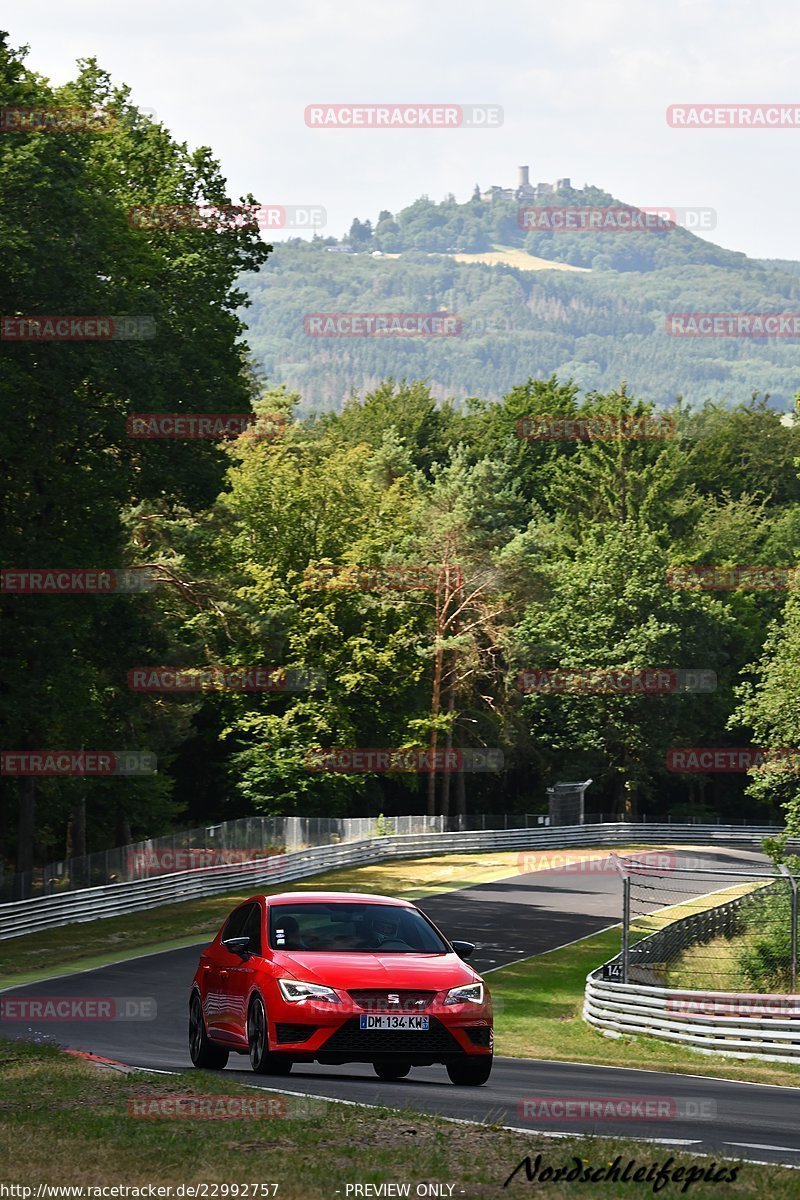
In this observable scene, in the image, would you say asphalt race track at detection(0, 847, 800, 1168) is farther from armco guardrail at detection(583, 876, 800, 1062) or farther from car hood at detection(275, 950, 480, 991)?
armco guardrail at detection(583, 876, 800, 1062)

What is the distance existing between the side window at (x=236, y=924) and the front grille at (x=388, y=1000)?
2206 millimetres

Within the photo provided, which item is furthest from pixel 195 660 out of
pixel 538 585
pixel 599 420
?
pixel 599 420

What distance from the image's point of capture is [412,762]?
74.4 metres

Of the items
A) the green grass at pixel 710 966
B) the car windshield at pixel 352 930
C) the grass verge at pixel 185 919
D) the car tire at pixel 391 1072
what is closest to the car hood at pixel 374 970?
the car windshield at pixel 352 930

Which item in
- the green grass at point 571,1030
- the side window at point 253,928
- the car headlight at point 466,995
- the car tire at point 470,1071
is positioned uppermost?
the side window at point 253,928

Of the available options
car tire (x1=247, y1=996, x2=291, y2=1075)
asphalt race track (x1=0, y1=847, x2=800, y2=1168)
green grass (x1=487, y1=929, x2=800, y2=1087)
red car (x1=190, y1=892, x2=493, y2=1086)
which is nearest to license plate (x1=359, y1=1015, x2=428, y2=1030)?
red car (x1=190, y1=892, x2=493, y2=1086)

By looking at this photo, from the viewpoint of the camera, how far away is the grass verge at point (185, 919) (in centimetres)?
3485

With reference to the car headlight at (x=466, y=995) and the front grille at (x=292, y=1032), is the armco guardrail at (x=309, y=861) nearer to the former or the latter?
the front grille at (x=292, y=1032)

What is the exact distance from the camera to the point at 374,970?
13.2 meters

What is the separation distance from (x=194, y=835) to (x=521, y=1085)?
34.9 meters

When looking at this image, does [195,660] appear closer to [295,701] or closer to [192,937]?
[295,701]

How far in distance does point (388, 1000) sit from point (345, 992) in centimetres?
33

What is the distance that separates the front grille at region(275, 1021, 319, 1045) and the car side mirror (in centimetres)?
110

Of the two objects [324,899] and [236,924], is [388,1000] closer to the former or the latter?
[324,899]
